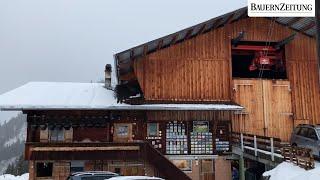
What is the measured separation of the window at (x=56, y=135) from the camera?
25.7m

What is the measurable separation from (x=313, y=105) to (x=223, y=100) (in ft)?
20.7

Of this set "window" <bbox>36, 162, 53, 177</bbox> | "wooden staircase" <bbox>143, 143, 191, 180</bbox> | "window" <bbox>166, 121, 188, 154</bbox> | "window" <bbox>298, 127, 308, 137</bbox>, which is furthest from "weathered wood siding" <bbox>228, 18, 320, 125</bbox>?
"window" <bbox>36, 162, 53, 177</bbox>

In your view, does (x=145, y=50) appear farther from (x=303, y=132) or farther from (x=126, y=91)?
(x=303, y=132)

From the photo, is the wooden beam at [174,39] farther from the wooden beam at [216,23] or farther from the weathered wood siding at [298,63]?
the weathered wood siding at [298,63]

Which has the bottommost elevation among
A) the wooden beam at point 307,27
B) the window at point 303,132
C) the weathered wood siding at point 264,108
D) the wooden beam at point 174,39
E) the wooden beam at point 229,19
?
the window at point 303,132

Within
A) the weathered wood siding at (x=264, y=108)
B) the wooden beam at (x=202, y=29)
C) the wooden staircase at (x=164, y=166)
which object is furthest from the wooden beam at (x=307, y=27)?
the wooden staircase at (x=164, y=166)

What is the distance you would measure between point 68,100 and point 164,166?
7490mm

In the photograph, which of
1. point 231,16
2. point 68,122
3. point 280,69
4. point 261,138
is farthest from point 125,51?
point 280,69

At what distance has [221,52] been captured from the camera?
27.7 meters

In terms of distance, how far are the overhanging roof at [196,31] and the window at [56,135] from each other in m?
5.71

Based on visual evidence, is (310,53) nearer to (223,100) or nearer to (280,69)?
(280,69)

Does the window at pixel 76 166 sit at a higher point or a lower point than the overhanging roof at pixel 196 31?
lower

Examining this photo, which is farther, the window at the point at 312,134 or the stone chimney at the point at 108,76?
the stone chimney at the point at 108,76

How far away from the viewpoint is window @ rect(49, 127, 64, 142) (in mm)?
25656
